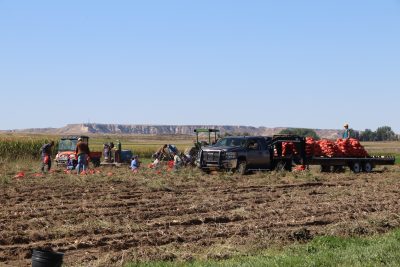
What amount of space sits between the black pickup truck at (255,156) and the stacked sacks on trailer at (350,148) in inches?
12.6

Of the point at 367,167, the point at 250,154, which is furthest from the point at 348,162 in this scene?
the point at 250,154

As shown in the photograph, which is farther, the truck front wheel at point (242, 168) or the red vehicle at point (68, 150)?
the red vehicle at point (68, 150)

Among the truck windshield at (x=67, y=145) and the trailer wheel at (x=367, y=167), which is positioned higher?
the truck windshield at (x=67, y=145)

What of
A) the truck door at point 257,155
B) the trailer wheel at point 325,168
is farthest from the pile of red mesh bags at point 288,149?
the trailer wheel at point 325,168

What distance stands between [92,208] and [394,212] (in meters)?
6.33

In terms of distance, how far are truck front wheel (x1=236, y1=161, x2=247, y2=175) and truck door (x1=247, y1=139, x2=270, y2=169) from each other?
0.78ft

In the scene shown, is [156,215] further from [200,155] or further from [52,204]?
[200,155]

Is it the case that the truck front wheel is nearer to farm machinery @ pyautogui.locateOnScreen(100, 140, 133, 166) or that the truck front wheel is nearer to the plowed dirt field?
the plowed dirt field

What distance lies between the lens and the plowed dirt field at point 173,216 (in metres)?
10.6

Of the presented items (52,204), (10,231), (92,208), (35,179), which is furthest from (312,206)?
(35,179)

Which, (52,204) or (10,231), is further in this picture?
(52,204)

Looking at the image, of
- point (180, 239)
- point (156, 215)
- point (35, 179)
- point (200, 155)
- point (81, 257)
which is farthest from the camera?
point (200, 155)

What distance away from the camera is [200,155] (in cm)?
2936

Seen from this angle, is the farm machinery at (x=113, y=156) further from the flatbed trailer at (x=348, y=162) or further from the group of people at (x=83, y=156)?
the flatbed trailer at (x=348, y=162)
